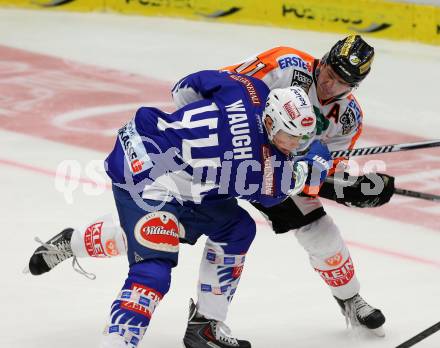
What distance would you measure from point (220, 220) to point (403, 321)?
44.8 inches

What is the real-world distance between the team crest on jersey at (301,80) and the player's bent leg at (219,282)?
2.03ft

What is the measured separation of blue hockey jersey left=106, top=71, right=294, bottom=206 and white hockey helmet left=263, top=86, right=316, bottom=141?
0.35 ft

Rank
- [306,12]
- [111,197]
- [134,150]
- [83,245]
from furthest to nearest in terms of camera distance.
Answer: [306,12], [111,197], [83,245], [134,150]

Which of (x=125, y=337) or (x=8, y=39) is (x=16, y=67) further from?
(x=125, y=337)

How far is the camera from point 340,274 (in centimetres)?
524

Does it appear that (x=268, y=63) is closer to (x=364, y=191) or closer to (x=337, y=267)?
(x=364, y=191)

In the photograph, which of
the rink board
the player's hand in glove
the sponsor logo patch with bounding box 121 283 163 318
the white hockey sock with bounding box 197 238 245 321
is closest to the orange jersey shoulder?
the player's hand in glove

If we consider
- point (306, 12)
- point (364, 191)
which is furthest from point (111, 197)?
point (306, 12)

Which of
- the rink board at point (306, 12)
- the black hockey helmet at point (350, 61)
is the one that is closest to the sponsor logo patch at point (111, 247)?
the black hockey helmet at point (350, 61)

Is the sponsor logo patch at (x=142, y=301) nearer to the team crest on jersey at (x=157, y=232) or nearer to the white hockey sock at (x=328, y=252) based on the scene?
the team crest on jersey at (x=157, y=232)

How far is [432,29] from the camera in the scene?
9.91 m

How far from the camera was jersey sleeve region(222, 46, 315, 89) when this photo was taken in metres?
5.13

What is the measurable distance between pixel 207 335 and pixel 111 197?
2.11 meters

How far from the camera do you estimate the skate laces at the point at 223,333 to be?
16.6 ft
